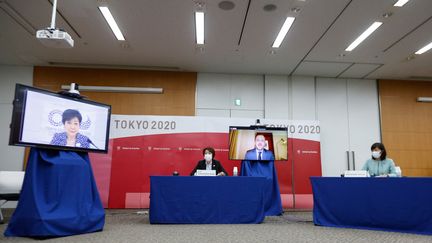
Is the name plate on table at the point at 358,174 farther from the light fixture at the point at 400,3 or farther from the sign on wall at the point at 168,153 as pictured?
the sign on wall at the point at 168,153

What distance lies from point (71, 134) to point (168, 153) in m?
3.56

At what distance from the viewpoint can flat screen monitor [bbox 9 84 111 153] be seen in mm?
3328

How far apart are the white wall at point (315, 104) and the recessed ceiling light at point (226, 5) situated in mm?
3164

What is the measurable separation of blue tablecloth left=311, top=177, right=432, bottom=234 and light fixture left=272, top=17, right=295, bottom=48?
2704mm

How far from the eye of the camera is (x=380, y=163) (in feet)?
15.9

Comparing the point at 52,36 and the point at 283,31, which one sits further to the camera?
the point at 283,31

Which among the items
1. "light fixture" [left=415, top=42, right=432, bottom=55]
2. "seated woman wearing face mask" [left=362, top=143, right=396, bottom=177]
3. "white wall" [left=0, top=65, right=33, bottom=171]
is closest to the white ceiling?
"light fixture" [left=415, top=42, right=432, bottom=55]

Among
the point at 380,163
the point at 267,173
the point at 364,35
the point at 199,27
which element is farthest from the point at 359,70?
the point at 199,27

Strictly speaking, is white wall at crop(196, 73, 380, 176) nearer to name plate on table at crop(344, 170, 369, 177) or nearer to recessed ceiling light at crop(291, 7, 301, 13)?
recessed ceiling light at crop(291, 7, 301, 13)

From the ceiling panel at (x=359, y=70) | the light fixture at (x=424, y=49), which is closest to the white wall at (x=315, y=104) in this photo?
the ceiling panel at (x=359, y=70)

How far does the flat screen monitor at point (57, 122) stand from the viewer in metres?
3.33

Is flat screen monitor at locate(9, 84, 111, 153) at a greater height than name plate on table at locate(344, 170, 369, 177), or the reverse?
flat screen monitor at locate(9, 84, 111, 153)

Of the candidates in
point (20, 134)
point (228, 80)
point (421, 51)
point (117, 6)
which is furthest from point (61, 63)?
point (421, 51)

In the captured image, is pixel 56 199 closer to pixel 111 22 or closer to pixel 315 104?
pixel 111 22
